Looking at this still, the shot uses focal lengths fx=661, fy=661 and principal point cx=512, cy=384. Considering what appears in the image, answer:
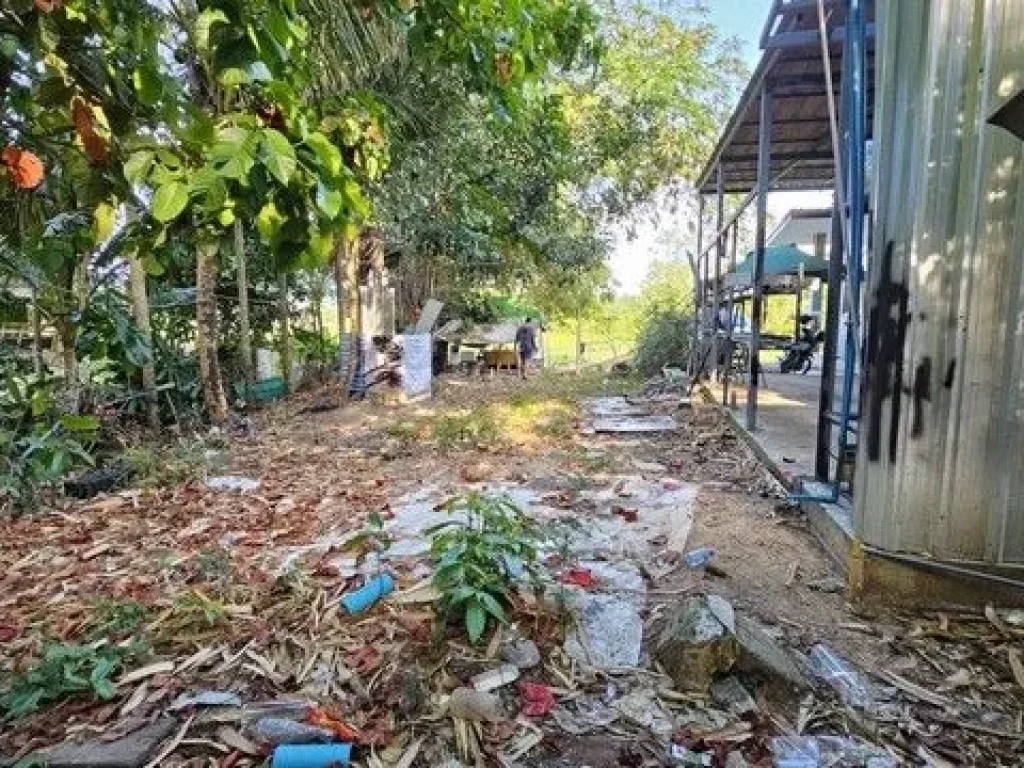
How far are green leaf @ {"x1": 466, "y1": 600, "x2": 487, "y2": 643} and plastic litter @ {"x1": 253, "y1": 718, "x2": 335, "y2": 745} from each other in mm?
547

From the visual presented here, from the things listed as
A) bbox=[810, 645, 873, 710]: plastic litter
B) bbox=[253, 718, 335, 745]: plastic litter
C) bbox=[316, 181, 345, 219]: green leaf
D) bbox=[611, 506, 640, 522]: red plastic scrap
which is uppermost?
bbox=[316, 181, 345, 219]: green leaf

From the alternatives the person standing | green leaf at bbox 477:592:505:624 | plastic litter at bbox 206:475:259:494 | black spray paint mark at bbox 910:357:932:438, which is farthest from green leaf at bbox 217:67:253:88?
the person standing

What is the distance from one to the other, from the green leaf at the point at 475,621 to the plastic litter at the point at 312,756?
552 millimetres

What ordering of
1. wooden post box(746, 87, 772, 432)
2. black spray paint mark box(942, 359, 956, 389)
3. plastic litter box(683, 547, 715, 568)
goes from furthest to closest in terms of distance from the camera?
wooden post box(746, 87, 772, 432)
plastic litter box(683, 547, 715, 568)
black spray paint mark box(942, 359, 956, 389)

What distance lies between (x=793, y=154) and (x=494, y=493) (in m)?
5.04

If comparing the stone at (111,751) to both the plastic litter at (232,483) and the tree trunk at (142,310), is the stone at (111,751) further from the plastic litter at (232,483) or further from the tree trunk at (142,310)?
the tree trunk at (142,310)

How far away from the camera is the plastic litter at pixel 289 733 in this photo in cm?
195

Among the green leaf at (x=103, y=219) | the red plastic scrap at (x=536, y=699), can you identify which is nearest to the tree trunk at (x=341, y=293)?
the red plastic scrap at (x=536, y=699)

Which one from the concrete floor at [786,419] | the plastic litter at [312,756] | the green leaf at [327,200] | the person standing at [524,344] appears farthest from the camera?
the person standing at [524,344]

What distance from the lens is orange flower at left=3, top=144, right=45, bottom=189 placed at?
1401mm

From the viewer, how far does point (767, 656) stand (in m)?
2.21

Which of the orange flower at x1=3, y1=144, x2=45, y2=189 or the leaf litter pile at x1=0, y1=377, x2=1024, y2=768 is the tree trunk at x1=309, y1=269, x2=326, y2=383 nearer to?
the leaf litter pile at x1=0, y1=377, x2=1024, y2=768

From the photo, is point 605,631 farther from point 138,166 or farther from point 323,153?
point 138,166

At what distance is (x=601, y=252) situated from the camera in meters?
14.5
